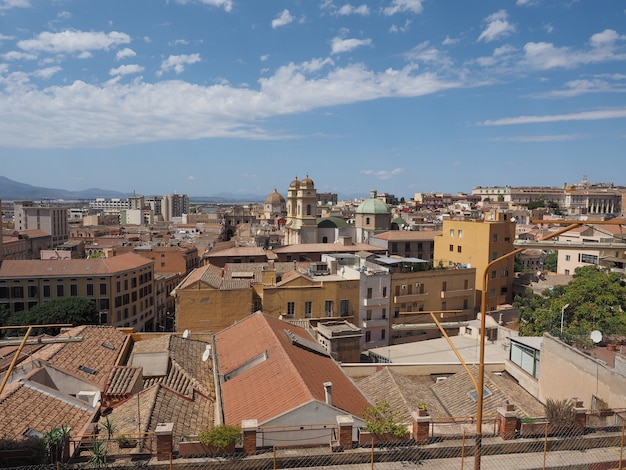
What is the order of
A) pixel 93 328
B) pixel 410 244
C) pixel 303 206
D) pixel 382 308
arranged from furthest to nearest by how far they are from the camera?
pixel 303 206, pixel 410 244, pixel 382 308, pixel 93 328

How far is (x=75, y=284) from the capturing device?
46.8 m

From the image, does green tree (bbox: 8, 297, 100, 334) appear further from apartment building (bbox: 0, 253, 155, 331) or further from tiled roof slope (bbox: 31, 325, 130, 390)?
tiled roof slope (bbox: 31, 325, 130, 390)

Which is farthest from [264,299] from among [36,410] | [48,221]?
[48,221]

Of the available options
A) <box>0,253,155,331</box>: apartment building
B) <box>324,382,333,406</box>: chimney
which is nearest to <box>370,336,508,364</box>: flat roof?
<box>324,382,333,406</box>: chimney

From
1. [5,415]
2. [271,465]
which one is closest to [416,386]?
[271,465]

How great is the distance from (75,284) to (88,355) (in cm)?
2823

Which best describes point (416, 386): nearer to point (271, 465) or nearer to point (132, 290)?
point (271, 465)

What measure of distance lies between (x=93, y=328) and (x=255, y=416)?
14.7 meters

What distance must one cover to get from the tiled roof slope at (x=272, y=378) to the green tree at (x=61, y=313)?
77.6ft

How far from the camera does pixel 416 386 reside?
19016mm

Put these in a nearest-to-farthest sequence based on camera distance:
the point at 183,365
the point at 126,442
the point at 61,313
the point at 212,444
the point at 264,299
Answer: the point at 212,444 → the point at 126,442 → the point at 183,365 → the point at 264,299 → the point at 61,313

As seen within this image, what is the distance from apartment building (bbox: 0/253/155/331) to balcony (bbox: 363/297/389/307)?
87.1ft

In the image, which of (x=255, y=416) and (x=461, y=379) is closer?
(x=255, y=416)

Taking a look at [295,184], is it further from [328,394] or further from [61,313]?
[328,394]
